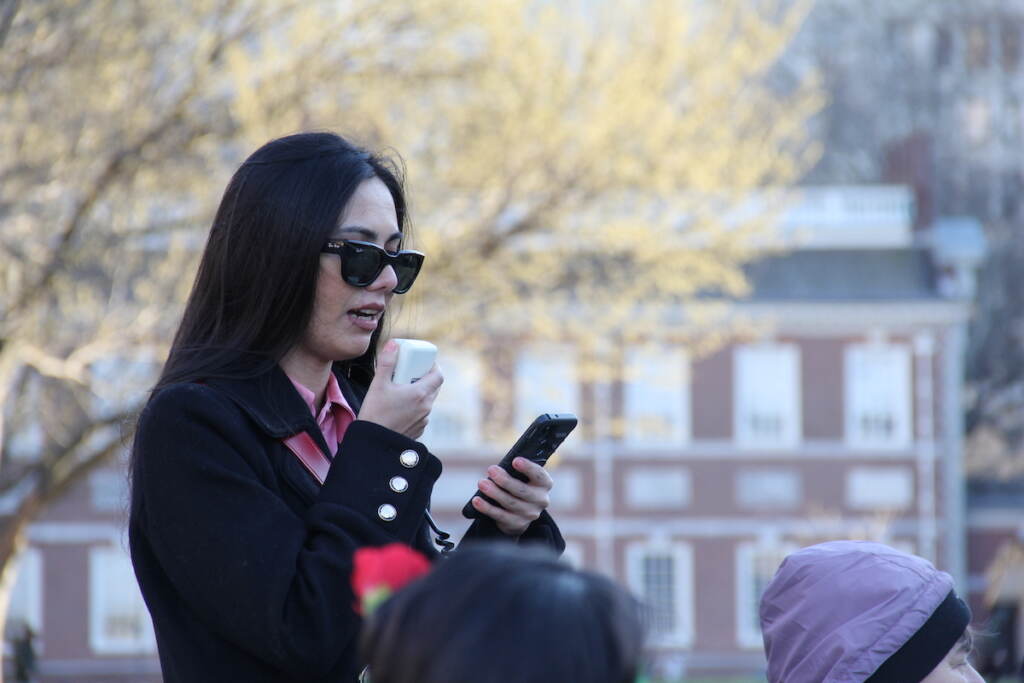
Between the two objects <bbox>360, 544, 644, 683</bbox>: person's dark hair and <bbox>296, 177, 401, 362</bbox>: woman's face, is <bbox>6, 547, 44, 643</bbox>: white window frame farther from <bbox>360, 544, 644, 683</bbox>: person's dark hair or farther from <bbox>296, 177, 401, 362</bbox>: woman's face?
<bbox>360, 544, 644, 683</bbox>: person's dark hair

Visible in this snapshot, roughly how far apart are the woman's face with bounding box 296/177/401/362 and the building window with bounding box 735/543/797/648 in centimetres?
2609

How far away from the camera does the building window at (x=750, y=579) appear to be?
28062 mm

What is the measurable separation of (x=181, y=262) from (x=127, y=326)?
28.4 inches

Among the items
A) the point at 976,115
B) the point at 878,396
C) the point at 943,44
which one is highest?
the point at 943,44

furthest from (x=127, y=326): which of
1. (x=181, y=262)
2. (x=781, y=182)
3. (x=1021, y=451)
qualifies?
(x=1021, y=451)

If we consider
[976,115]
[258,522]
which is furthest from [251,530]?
[976,115]

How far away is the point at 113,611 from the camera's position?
27.8 meters

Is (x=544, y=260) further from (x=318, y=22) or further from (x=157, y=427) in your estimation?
(x=157, y=427)

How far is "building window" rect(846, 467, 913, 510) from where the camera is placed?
2892 cm

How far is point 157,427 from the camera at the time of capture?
2396 mm

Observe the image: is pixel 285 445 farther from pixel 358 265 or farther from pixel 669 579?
pixel 669 579

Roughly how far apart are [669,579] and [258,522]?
1057 inches

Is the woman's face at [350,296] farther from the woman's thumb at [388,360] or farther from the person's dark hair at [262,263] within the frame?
the woman's thumb at [388,360]

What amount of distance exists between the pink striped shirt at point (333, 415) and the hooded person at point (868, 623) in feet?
2.75
